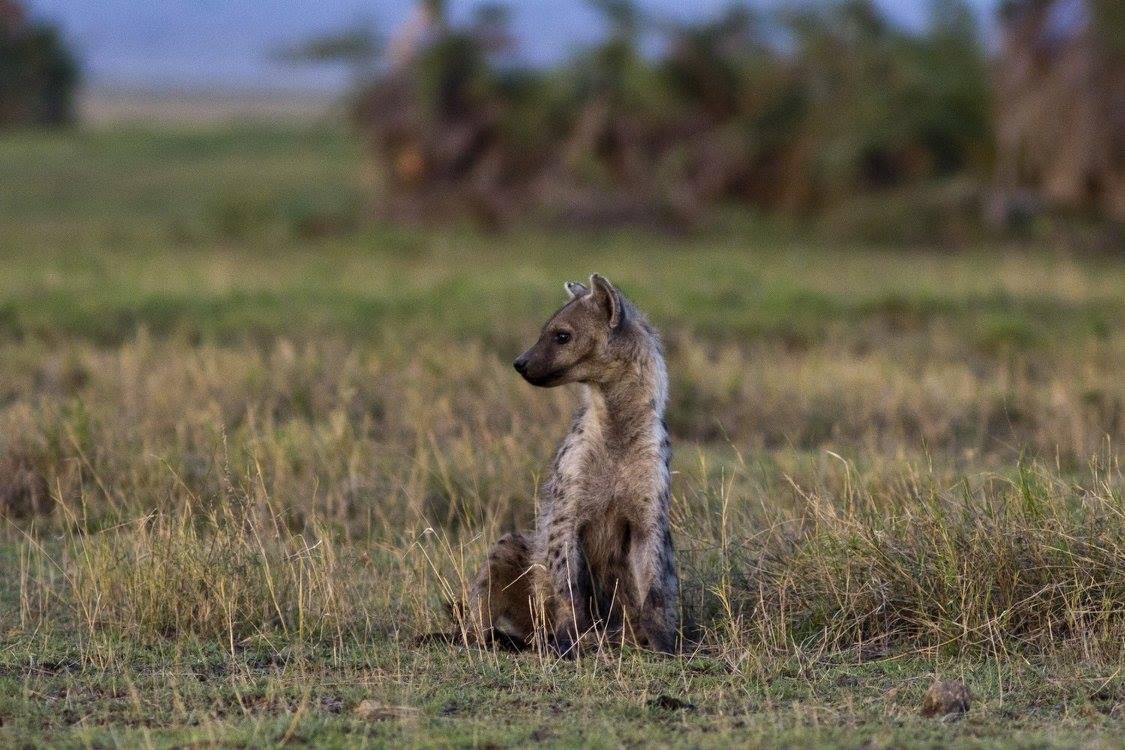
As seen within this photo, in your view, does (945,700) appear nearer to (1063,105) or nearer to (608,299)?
(608,299)

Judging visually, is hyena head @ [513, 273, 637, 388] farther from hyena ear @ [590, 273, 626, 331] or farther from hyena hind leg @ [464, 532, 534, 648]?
hyena hind leg @ [464, 532, 534, 648]

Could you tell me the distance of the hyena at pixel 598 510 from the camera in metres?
6.61

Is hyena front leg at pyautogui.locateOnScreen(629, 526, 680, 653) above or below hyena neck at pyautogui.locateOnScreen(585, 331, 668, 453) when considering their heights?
below

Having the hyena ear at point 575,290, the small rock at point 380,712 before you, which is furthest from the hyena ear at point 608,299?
the small rock at point 380,712

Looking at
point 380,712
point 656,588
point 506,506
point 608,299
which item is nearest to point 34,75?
point 506,506

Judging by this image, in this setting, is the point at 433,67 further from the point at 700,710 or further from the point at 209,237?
the point at 700,710

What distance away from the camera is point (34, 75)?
4862cm

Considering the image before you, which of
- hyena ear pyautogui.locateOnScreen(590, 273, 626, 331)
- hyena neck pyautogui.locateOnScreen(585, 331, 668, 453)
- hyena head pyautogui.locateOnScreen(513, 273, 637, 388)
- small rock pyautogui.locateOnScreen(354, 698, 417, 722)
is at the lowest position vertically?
small rock pyautogui.locateOnScreen(354, 698, 417, 722)

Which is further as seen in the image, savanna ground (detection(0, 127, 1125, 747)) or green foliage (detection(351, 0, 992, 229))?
green foliage (detection(351, 0, 992, 229))

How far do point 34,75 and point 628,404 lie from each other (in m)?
45.7

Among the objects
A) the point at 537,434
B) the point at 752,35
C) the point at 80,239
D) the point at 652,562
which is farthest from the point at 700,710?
the point at 752,35

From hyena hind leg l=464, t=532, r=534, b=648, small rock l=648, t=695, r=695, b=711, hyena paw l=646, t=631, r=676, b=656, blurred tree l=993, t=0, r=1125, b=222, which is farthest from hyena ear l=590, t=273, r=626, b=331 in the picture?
blurred tree l=993, t=0, r=1125, b=222

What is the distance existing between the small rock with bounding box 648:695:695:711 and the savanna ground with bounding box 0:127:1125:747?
24 millimetres

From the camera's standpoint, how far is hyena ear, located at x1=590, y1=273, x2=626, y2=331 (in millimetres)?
6699
